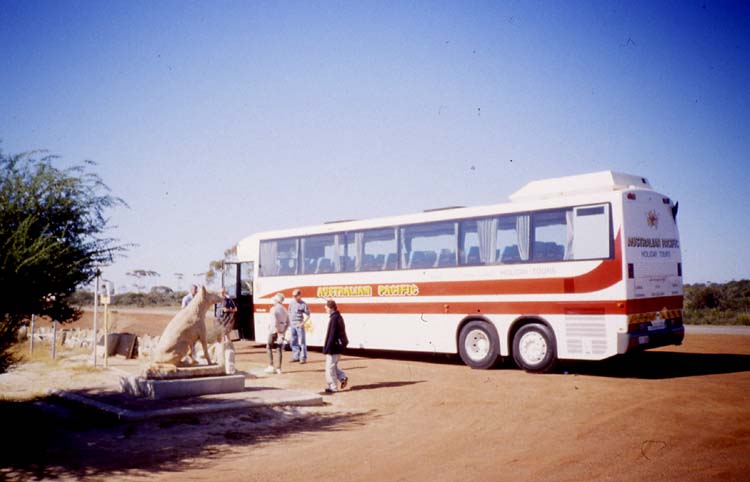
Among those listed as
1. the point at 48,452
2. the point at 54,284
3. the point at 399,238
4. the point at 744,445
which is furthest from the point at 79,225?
the point at 744,445

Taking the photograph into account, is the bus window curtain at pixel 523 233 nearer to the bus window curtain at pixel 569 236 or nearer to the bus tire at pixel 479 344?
the bus window curtain at pixel 569 236

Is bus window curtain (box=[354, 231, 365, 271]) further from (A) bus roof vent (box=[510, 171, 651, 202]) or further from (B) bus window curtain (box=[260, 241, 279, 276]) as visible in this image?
(A) bus roof vent (box=[510, 171, 651, 202])

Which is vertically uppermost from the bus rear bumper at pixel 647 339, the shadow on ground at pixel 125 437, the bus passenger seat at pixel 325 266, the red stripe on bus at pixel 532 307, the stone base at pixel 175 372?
the bus passenger seat at pixel 325 266

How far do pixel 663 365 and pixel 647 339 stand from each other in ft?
8.43

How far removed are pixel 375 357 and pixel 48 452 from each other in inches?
472

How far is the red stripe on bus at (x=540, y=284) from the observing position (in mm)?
12938

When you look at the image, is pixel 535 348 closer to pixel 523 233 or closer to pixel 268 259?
pixel 523 233

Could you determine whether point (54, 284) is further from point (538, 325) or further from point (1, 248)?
point (538, 325)

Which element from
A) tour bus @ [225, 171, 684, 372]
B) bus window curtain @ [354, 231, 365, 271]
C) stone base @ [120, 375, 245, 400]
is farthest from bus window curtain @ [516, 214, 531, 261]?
stone base @ [120, 375, 245, 400]

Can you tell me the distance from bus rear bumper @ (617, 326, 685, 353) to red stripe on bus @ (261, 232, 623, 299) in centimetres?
112

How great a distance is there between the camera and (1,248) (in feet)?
28.0

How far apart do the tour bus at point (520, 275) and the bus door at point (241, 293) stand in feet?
11.5

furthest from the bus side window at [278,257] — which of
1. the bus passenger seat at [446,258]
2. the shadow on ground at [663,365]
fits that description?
the shadow on ground at [663,365]

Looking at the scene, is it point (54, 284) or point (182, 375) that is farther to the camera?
point (182, 375)
